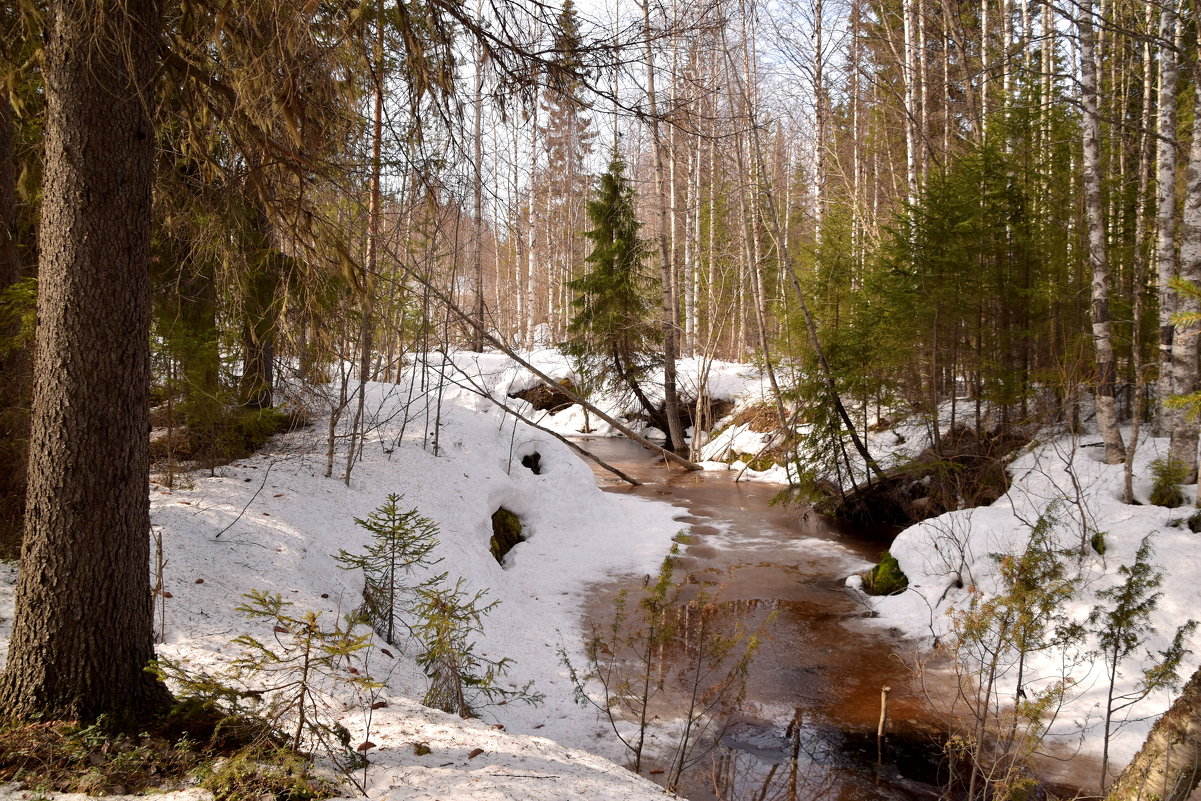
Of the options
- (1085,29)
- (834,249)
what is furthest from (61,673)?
(834,249)

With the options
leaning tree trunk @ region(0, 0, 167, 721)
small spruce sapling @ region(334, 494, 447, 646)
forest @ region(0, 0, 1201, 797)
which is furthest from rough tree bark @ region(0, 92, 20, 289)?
leaning tree trunk @ region(0, 0, 167, 721)

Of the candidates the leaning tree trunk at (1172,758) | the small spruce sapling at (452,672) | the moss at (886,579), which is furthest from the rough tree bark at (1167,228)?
the small spruce sapling at (452,672)

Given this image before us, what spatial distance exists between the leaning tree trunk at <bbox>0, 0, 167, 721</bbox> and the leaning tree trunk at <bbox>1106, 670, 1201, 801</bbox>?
14.6ft

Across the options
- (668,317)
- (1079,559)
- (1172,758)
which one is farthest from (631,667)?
(668,317)

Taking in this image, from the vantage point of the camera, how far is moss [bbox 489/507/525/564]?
9.18 m

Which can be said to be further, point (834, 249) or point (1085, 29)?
point (834, 249)

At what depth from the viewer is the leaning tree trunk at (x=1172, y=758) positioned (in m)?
2.66

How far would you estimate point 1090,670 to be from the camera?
585cm

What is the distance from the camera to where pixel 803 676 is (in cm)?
641

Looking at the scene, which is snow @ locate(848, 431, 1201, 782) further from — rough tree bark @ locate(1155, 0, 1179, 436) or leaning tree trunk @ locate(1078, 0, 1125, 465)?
rough tree bark @ locate(1155, 0, 1179, 436)

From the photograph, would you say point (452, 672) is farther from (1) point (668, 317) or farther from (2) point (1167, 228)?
(1) point (668, 317)

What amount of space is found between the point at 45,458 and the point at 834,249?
46.2 feet

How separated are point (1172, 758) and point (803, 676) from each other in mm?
3891

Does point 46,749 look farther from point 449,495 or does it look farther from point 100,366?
point 449,495
